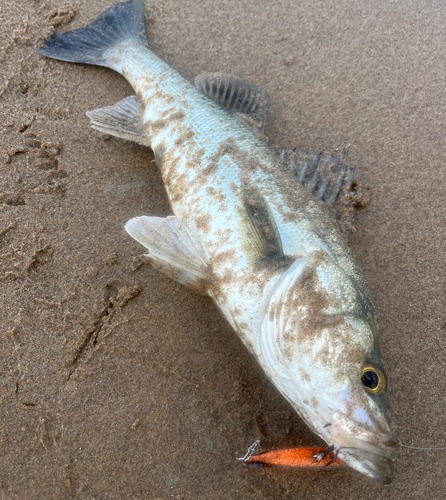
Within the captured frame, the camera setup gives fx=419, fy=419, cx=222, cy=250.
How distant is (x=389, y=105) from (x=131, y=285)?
2.94m

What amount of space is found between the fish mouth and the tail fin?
3.89 meters

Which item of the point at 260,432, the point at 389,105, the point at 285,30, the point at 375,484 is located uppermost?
the point at 285,30

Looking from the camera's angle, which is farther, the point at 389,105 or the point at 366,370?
the point at 389,105

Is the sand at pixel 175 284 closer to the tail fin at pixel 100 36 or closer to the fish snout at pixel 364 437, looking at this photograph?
the tail fin at pixel 100 36

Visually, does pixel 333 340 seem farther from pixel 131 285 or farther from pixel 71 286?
pixel 71 286

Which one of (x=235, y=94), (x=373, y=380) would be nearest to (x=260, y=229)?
(x=373, y=380)

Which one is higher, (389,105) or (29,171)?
(389,105)

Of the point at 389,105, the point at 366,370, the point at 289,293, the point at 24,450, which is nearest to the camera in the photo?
the point at 366,370

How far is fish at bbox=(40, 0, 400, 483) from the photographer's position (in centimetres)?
215

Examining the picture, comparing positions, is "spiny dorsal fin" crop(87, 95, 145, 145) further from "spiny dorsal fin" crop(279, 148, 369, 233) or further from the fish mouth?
the fish mouth

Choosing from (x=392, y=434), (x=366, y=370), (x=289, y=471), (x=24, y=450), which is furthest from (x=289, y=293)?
(x=24, y=450)

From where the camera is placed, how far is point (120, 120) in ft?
11.9

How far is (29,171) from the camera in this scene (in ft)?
11.3

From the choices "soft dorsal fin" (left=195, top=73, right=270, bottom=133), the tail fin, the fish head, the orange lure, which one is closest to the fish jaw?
the fish head
